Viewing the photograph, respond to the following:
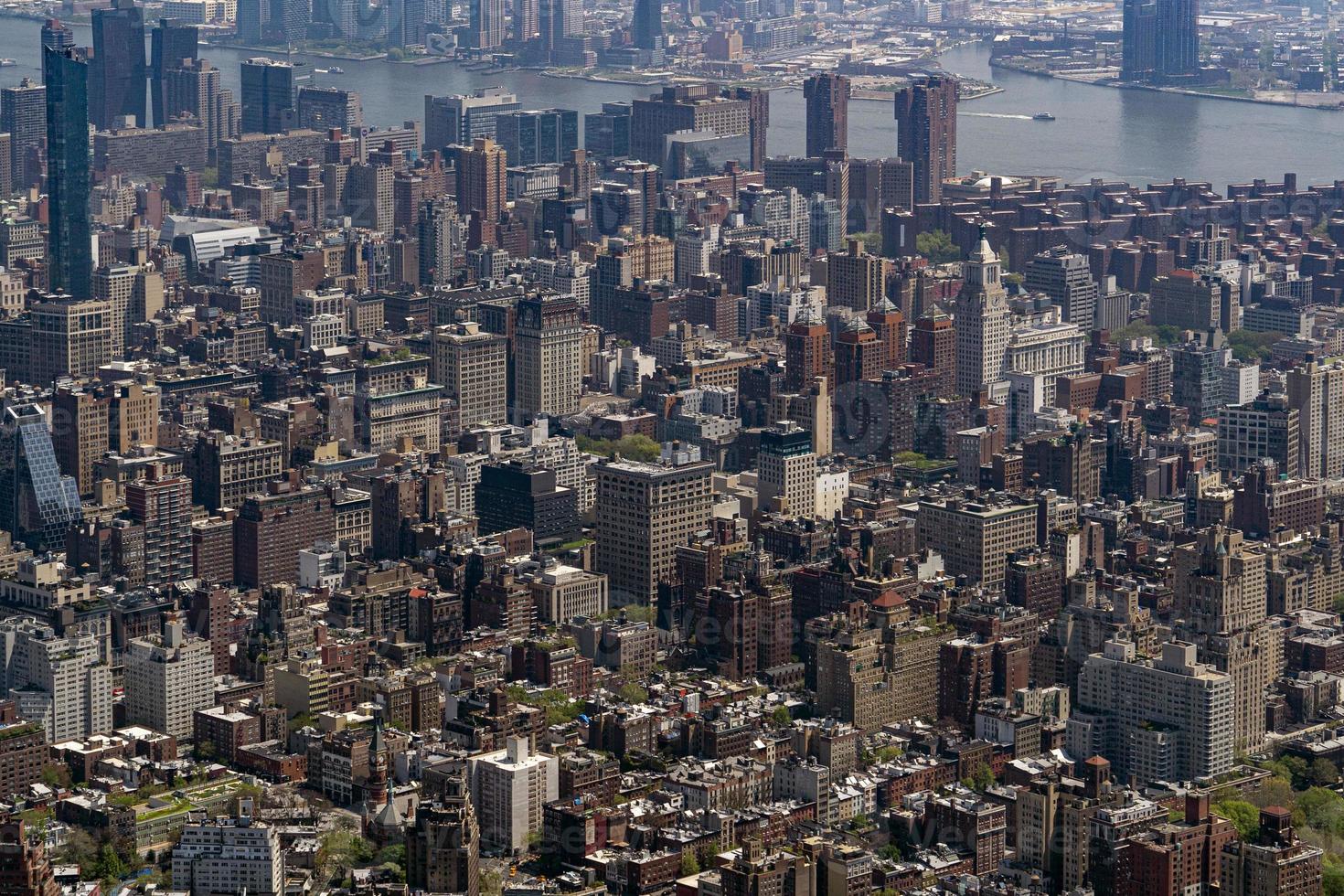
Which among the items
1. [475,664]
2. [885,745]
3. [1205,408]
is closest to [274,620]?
[475,664]

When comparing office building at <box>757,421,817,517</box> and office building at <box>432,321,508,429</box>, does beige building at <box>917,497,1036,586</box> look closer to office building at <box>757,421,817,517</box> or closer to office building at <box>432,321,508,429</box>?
office building at <box>757,421,817,517</box>

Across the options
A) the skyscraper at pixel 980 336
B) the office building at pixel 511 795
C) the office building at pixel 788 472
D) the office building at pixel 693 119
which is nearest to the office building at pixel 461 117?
the office building at pixel 693 119

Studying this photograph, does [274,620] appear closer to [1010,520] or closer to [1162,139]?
[1010,520]

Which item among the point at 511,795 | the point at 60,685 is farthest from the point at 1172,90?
the point at 511,795

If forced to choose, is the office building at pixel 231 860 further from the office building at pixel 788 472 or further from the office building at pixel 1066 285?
the office building at pixel 1066 285

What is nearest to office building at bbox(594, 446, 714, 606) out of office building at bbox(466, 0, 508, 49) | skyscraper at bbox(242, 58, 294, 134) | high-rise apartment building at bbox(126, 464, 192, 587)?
high-rise apartment building at bbox(126, 464, 192, 587)

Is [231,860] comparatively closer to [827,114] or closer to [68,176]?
[68,176]

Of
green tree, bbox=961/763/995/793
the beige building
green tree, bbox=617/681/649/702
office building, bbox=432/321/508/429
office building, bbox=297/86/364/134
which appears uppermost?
office building, bbox=297/86/364/134
